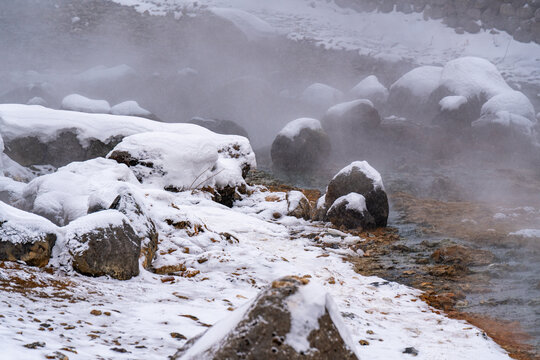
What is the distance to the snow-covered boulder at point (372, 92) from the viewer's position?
18.5 m

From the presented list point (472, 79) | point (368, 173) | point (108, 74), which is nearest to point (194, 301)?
point (368, 173)

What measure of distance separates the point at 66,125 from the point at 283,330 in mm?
7362

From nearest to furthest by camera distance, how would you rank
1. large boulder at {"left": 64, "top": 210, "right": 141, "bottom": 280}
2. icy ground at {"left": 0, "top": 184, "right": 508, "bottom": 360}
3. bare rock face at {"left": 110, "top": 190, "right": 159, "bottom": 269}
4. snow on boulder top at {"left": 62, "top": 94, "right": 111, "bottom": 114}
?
icy ground at {"left": 0, "top": 184, "right": 508, "bottom": 360} < large boulder at {"left": 64, "top": 210, "right": 141, "bottom": 280} < bare rock face at {"left": 110, "top": 190, "right": 159, "bottom": 269} < snow on boulder top at {"left": 62, "top": 94, "right": 111, "bottom": 114}

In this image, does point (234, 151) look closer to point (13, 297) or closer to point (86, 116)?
point (86, 116)

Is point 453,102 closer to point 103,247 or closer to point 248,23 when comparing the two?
point 248,23

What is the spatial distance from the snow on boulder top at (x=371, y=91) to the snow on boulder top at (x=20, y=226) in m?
16.5

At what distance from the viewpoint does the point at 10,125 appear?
7.68 m

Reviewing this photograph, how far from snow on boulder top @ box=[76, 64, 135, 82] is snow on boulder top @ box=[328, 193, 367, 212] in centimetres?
1771

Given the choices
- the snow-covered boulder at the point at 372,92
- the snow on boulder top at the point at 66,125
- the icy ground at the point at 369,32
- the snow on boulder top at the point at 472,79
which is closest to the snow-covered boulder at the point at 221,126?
the snow-covered boulder at the point at 372,92

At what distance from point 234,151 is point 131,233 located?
5.10 meters

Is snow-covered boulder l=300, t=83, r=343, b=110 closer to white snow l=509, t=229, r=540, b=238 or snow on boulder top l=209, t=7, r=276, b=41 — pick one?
snow on boulder top l=209, t=7, r=276, b=41

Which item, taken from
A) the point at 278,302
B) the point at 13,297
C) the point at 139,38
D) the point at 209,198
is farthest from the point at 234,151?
the point at 139,38

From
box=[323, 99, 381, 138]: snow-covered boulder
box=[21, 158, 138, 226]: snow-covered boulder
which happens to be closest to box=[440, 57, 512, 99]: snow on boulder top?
box=[323, 99, 381, 138]: snow-covered boulder

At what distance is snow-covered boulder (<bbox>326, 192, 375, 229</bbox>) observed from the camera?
7305mm
